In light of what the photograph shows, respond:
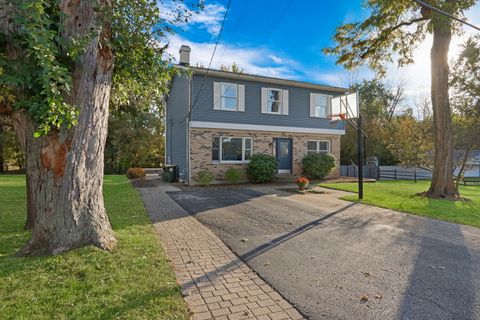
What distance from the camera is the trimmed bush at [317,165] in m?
15.9

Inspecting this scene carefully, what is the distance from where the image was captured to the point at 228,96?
14609mm

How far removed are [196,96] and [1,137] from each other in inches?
838

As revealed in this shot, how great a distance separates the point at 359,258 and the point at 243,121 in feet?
37.2

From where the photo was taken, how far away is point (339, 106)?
13.0 m

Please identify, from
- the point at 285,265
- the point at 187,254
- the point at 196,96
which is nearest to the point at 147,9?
the point at 187,254

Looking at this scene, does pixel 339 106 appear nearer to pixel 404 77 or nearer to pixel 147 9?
pixel 147 9

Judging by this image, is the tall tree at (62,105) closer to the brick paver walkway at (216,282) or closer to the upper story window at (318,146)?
the brick paver walkway at (216,282)

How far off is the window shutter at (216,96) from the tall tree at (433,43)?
235 inches

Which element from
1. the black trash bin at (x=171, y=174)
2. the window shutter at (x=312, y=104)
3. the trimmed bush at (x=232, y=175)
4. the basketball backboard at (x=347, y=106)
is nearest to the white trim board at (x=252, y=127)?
the window shutter at (x=312, y=104)

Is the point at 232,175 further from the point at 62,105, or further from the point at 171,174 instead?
the point at 62,105

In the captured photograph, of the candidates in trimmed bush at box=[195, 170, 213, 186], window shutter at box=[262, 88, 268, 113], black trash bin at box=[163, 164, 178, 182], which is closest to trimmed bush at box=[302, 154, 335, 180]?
window shutter at box=[262, 88, 268, 113]

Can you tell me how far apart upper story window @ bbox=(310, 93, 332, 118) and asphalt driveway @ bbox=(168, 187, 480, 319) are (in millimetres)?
9970

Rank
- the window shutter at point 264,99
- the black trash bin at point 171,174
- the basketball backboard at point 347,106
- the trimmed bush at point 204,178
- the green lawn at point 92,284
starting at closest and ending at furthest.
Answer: the green lawn at point 92,284 → the basketball backboard at point 347,106 → the trimmed bush at point 204,178 → the window shutter at point 264,99 → the black trash bin at point 171,174

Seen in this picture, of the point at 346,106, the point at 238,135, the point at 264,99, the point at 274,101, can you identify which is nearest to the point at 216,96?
the point at 238,135
